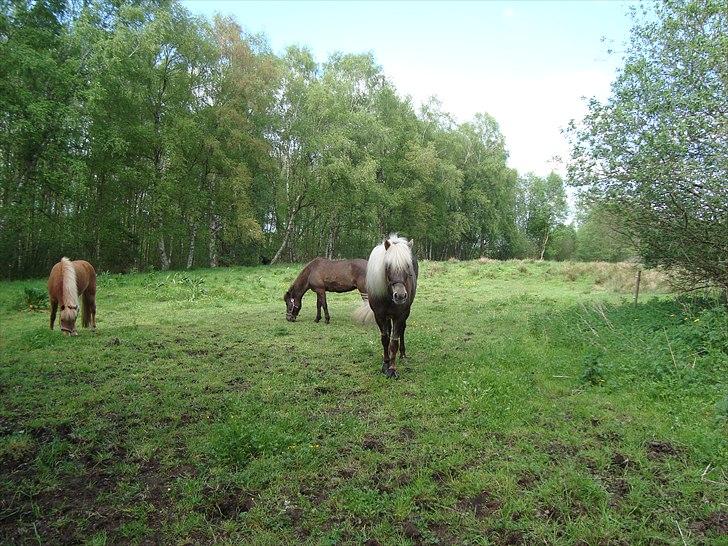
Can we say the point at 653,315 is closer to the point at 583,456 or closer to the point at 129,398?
the point at 583,456

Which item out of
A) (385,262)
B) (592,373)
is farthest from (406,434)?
(592,373)

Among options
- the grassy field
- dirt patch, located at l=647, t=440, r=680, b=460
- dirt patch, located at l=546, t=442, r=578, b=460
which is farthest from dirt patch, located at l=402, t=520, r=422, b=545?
dirt patch, located at l=647, t=440, r=680, b=460

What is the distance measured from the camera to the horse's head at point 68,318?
28.0ft

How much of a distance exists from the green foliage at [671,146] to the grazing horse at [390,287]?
5262 millimetres

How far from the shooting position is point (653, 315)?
9.02m

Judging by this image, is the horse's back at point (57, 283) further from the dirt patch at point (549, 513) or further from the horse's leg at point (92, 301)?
the dirt patch at point (549, 513)

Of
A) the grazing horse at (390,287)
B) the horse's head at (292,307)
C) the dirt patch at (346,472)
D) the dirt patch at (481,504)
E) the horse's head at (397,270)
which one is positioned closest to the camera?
the dirt patch at (481,504)

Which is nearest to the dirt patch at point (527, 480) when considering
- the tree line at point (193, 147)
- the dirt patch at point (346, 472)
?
the dirt patch at point (346, 472)

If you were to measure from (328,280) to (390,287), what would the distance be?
216 inches

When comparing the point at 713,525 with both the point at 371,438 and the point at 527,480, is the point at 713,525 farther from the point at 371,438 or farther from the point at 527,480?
the point at 371,438

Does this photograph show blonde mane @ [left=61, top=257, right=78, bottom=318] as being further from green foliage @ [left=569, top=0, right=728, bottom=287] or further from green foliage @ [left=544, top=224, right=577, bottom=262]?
green foliage @ [left=544, top=224, right=577, bottom=262]

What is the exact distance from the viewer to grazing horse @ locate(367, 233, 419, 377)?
20.3 feet

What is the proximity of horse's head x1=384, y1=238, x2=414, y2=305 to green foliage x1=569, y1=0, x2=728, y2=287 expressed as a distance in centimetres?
527

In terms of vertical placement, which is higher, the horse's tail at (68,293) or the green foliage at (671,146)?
the green foliage at (671,146)
